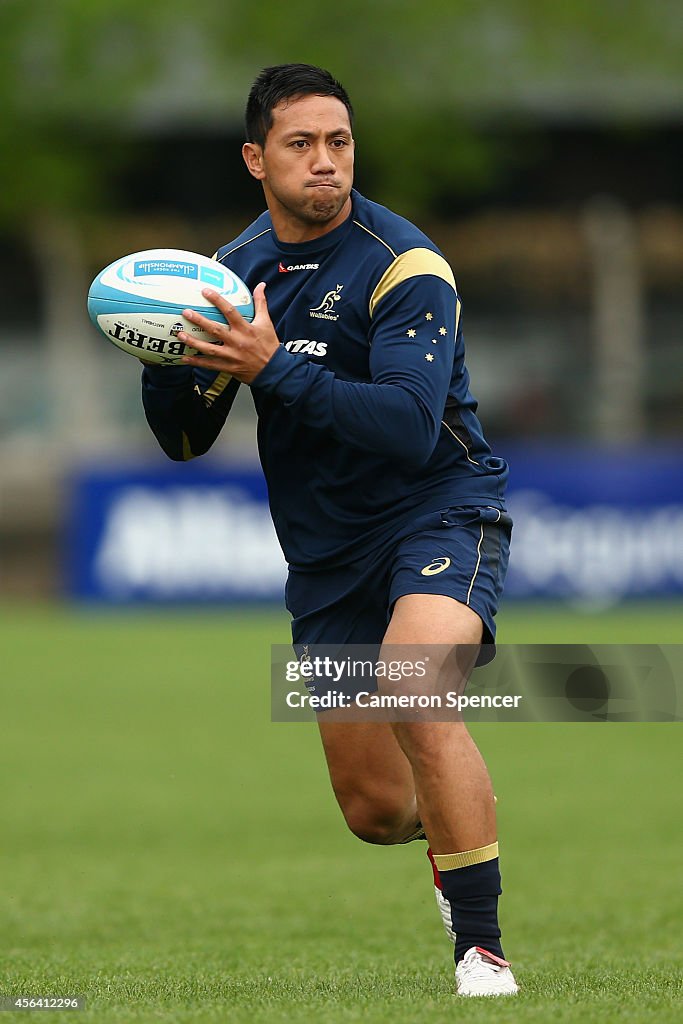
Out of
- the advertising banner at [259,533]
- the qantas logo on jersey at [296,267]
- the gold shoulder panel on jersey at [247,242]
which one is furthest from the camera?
the advertising banner at [259,533]

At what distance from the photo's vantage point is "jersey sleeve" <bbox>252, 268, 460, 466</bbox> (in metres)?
4.75

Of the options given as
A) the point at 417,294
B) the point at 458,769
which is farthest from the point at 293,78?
the point at 458,769

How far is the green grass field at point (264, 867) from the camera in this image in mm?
4844

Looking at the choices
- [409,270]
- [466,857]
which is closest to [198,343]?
[409,270]

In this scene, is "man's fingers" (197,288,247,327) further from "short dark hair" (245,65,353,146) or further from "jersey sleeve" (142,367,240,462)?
"short dark hair" (245,65,353,146)

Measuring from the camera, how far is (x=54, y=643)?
16.0m

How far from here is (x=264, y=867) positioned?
25.0 feet

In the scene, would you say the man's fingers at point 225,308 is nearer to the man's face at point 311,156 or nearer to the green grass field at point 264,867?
the man's face at point 311,156

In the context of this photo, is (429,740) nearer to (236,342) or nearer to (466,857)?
(466,857)

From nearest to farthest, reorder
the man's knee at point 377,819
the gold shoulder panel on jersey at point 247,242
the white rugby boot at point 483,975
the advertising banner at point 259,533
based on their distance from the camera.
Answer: the white rugby boot at point 483,975 < the gold shoulder panel on jersey at point 247,242 < the man's knee at point 377,819 < the advertising banner at point 259,533

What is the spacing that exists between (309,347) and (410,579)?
2.47ft

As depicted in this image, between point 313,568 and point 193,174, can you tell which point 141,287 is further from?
point 193,174

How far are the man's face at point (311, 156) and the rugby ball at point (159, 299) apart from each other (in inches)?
11.9
